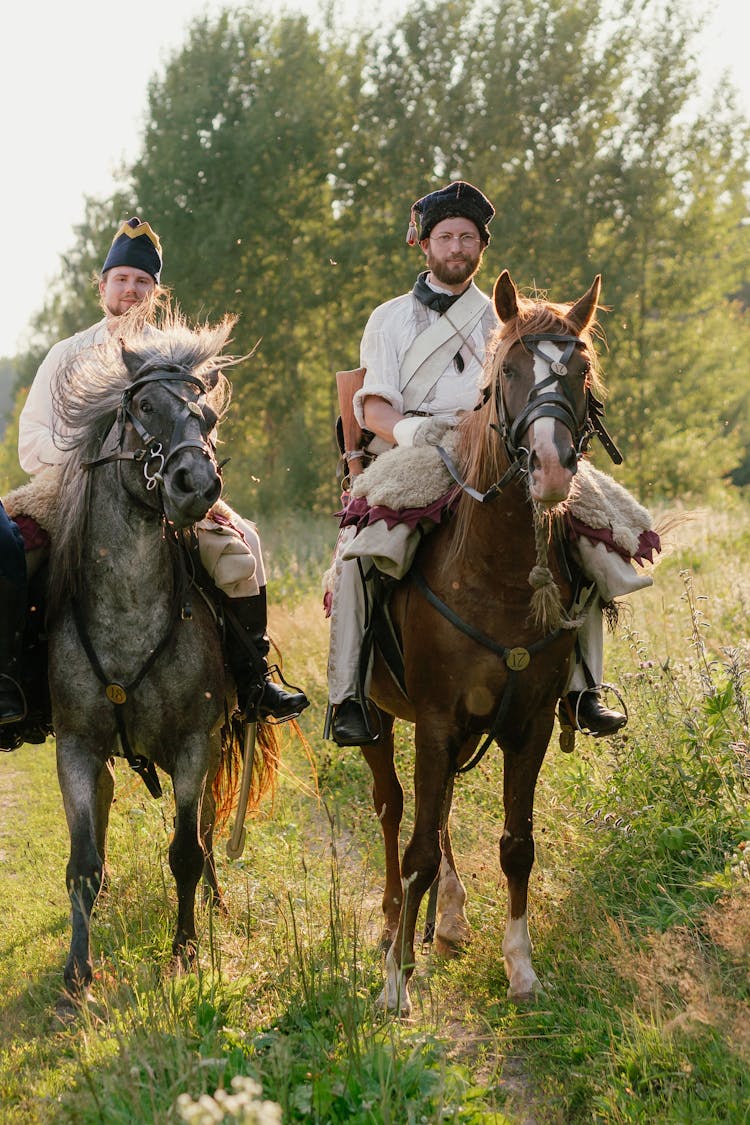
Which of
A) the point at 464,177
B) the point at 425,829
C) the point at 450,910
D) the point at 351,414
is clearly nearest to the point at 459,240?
the point at 351,414

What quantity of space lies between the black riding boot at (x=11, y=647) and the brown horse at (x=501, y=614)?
5.53ft

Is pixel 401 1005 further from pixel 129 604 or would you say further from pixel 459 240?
pixel 459 240

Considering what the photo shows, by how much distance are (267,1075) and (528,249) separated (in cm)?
2033

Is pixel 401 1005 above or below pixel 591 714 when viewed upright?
below

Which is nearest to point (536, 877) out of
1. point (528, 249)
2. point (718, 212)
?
point (528, 249)

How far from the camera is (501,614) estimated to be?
4.50 meters

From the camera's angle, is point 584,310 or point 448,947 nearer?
point 584,310

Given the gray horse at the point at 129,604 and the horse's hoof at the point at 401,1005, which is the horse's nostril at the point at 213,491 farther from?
the horse's hoof at the point at 401,1005

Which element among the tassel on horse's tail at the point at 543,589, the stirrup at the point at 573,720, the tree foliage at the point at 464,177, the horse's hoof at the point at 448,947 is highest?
the tree foliage at the point at 464,177

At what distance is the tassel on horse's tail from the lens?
432 cm

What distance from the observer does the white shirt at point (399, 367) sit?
214 inches

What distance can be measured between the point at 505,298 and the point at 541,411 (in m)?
0.62

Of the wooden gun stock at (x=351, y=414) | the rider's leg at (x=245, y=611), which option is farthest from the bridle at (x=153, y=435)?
the wooden gun stock at (x=351, y=414)

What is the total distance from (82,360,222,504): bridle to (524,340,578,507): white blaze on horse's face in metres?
1.35
